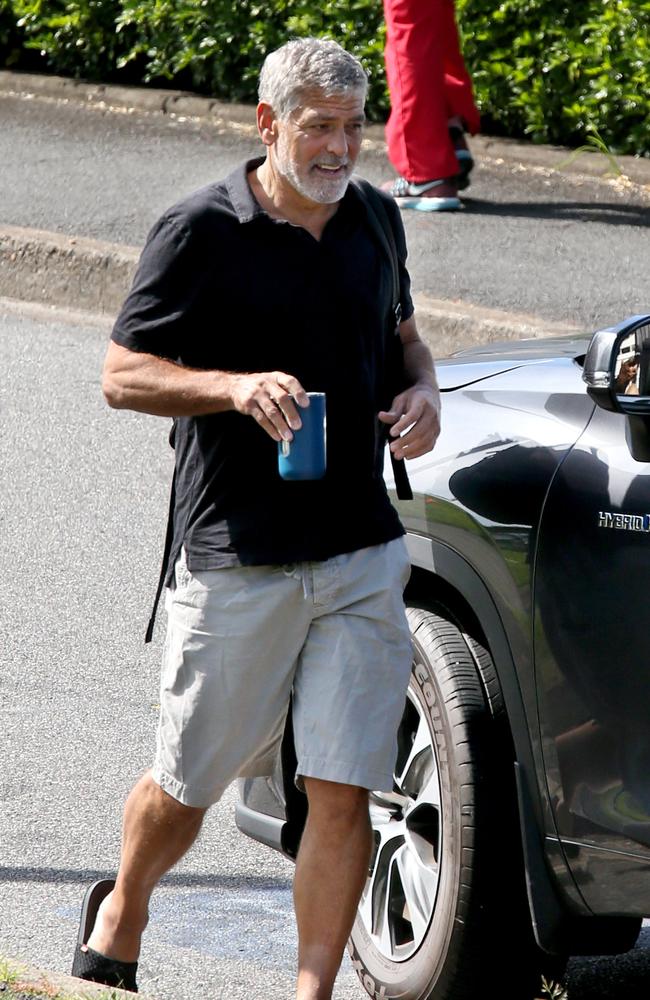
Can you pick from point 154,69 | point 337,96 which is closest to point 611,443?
point 337,96

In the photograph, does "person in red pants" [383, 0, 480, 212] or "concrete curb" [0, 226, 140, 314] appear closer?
"person in red pants" [383, 0, 480, 212]

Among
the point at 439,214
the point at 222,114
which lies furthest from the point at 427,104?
the point at 222,114

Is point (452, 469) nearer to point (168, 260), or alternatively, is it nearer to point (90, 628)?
point (168, 260)

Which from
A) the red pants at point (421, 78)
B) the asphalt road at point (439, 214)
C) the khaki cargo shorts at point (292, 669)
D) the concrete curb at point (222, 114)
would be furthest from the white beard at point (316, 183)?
the concrete curb at point (222, 114)

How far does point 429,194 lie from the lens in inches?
396

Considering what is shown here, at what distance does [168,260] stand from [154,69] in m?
9.61

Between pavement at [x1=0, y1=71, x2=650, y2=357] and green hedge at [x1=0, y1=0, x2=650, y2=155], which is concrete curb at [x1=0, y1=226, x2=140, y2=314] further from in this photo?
green hedge at [x1=0, y1=0, x2=650, y2=155]

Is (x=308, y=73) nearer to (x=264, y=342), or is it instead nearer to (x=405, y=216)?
(x=264, y=342)

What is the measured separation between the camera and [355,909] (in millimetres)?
3510

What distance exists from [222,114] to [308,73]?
920cm

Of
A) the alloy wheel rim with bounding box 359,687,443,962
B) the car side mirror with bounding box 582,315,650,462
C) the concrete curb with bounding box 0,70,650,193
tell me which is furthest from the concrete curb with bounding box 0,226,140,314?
the car side mirror with bounding box 582,315,650,462

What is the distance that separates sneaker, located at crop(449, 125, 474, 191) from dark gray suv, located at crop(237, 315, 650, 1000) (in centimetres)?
625

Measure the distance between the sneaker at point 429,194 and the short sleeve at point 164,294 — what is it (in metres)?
6.77

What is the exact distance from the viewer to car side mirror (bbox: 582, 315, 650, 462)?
324 cm
